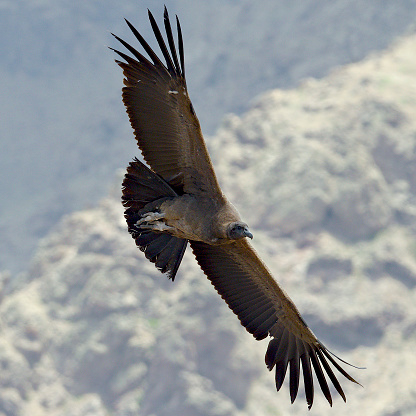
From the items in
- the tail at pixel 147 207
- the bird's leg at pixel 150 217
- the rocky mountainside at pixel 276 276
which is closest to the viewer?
the tail at pixel 147 207

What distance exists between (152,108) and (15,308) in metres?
118

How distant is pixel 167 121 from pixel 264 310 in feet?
13.4

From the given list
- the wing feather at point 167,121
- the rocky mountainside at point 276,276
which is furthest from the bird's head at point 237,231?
the rocky mountainside at point 276,276

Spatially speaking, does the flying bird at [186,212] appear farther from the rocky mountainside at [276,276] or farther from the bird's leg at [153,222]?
the rocky mountainside at [276,276]

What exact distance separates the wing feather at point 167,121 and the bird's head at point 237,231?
2.31ft

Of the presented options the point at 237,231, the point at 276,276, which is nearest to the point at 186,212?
the point at 237,231

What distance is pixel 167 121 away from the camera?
12.8 m

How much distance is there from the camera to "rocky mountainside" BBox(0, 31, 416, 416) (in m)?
116

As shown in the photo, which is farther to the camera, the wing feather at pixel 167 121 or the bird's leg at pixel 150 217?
the bird's leg at pixel 150 217

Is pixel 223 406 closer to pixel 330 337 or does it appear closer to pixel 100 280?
pixel 330 337

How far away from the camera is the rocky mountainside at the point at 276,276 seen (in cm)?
11581

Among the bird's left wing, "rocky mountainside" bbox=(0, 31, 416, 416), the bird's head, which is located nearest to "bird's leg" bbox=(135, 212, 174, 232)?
the bird's head

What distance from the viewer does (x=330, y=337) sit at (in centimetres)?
12069

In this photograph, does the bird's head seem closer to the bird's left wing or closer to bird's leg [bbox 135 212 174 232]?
bird's leg [bbox 135 212 174 232]
